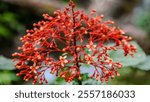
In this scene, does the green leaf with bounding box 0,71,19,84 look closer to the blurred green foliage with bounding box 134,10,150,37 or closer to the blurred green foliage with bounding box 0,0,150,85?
the blurred green foliage with bounding box 0,0,150,85

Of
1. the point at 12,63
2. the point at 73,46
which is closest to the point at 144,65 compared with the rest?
the point at 73,46

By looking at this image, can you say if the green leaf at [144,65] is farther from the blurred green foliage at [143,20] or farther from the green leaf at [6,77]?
the green leaf at [6,77]

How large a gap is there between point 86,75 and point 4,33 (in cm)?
67

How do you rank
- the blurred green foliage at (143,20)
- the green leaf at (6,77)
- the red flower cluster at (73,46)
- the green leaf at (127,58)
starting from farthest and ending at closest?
the blurred green foliage at (143,20) → the green leaf at (6,77) → the green leaf at (127,58) → the red flower cluster at (73,46)

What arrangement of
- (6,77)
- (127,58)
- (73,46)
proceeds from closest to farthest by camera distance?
(73,46) < (127,58) < (6,77)

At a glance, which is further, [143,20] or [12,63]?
[143,20]

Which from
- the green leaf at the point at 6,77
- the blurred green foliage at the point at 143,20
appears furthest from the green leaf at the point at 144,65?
the green leaf at the point at 6,77

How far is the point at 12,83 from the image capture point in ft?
8.33

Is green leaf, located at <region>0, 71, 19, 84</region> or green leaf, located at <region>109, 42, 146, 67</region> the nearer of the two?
green leaf, located at <region>109, 42, 146, 67</region>

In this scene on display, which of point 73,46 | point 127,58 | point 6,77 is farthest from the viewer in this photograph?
point 6,77

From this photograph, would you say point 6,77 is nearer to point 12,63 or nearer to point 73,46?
point 12,63

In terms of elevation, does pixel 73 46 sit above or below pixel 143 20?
below

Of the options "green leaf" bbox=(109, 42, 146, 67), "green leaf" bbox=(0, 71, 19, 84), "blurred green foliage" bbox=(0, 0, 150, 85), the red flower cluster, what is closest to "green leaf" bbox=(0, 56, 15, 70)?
"blurred green foliage" bbox=(0, 0, 150, 85)

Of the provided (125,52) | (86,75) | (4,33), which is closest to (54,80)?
(86,75)
